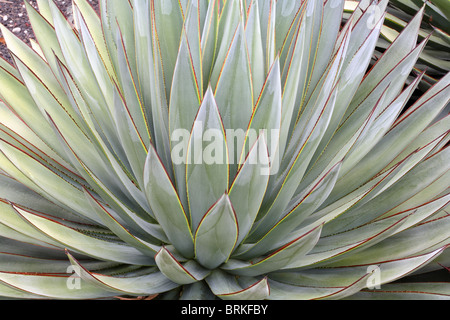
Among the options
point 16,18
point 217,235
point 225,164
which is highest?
point 16,18

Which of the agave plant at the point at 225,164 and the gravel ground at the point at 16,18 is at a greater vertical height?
the gravel ground at the point at 16,18

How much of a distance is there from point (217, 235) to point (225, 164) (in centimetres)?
16

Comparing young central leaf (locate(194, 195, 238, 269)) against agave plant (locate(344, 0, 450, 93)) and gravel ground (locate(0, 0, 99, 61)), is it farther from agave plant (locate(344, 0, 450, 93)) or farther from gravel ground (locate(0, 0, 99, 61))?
gravel ground (locate(0, 0, 99, 61))

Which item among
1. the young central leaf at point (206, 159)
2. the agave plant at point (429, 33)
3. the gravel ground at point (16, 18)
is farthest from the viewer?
the gravel ground at point (16, 18)

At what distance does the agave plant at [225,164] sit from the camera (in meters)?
1.00

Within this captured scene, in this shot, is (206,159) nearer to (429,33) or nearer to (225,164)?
(225,164)

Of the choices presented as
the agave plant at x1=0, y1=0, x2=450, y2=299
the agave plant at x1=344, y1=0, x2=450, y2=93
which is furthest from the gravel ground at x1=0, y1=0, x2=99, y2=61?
the agave plant at x1=344, y1=0, x2=450, y2=93

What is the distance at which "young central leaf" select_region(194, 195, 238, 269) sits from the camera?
94 centimetres

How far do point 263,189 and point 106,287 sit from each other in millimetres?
393

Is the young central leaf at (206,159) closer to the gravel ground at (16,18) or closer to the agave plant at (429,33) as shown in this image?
the agave plant at (429,33)

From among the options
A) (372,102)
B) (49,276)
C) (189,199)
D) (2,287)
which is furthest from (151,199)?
(372,102)

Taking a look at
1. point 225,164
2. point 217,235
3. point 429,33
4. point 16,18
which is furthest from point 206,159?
point 16,18

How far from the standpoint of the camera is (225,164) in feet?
3.19

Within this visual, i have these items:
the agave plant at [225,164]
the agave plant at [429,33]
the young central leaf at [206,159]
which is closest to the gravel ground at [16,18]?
the agave plant at [225,164]
